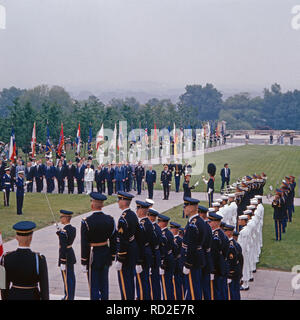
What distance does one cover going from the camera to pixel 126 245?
24.2ft

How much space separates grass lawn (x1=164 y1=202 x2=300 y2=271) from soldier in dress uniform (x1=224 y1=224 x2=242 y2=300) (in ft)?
11.2

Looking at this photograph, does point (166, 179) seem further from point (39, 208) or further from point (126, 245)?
point (126, 245)

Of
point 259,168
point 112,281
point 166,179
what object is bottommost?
point 259,168

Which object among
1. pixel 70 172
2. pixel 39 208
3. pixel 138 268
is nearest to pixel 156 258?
pixel 138 268

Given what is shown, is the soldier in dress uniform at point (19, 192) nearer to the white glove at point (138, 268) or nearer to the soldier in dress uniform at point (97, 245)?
the soldier in dress uniform at point (97, 245)

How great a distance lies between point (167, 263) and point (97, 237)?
1.43m

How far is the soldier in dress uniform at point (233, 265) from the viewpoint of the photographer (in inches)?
317

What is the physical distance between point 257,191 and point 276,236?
427 centimetres

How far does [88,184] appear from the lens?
22.8 meters

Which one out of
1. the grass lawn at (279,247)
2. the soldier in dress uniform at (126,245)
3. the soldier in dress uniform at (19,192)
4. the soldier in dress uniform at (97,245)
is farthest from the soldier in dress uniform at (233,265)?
the soldier in dress uniform at (19,192)

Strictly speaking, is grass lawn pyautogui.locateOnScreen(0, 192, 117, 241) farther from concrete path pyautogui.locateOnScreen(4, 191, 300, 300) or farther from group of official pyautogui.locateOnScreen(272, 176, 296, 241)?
group of official pyautogui.locateOnScreen(272, 176, 296, 241)

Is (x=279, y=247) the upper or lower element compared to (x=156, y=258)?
lower

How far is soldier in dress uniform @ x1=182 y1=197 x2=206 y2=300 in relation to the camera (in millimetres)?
7289

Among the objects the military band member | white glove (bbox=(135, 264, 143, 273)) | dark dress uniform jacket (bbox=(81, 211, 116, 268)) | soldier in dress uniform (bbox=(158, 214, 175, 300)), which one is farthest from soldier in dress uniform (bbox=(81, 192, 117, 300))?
the military band member
